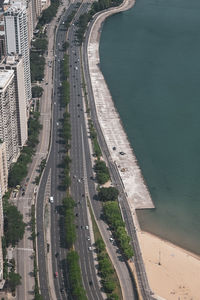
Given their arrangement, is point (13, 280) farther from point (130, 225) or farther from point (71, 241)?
point (130, 225)

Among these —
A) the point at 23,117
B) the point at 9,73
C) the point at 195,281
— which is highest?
the point at 9,73

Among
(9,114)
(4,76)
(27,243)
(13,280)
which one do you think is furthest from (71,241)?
(4,76)

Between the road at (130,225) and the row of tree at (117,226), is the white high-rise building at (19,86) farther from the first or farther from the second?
the row of tree at (117,226)

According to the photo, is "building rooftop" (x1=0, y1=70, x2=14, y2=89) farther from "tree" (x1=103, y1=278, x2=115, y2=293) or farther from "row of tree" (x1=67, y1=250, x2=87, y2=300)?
"tree" (x1=103, y1=278, x2=115, y2=293)

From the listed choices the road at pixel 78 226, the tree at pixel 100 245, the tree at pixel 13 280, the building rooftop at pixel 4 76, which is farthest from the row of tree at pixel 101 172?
the tree at pixel 13 280

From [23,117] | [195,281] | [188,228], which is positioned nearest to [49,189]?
[23,117]

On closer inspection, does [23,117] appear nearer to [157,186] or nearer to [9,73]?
[9,73]
